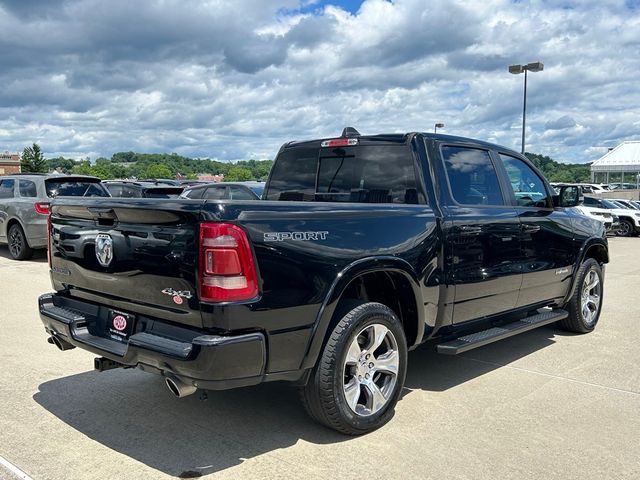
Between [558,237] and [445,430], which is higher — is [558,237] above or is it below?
above

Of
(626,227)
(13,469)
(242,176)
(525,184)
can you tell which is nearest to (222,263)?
(13,469)

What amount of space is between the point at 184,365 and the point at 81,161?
325ft

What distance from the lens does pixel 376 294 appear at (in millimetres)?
4312

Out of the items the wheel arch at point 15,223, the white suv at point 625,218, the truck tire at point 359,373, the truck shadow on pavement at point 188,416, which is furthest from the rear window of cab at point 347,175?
the white suv at point 625,218

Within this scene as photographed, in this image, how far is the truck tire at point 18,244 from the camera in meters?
11.9

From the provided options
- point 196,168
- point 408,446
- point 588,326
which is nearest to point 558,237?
point 588,326

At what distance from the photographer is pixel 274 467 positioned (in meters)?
3.39

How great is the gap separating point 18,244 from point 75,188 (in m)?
1.61

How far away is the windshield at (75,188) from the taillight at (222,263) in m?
9.41

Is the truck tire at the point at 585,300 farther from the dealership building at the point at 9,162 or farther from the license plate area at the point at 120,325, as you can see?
the dealership building at the point at 9,162

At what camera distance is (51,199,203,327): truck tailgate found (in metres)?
3.24

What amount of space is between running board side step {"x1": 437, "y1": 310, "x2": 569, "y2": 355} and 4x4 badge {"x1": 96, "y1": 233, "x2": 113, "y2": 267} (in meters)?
2.37

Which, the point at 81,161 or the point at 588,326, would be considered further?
the point at 81,161

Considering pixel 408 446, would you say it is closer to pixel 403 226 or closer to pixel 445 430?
pixel 445 430
